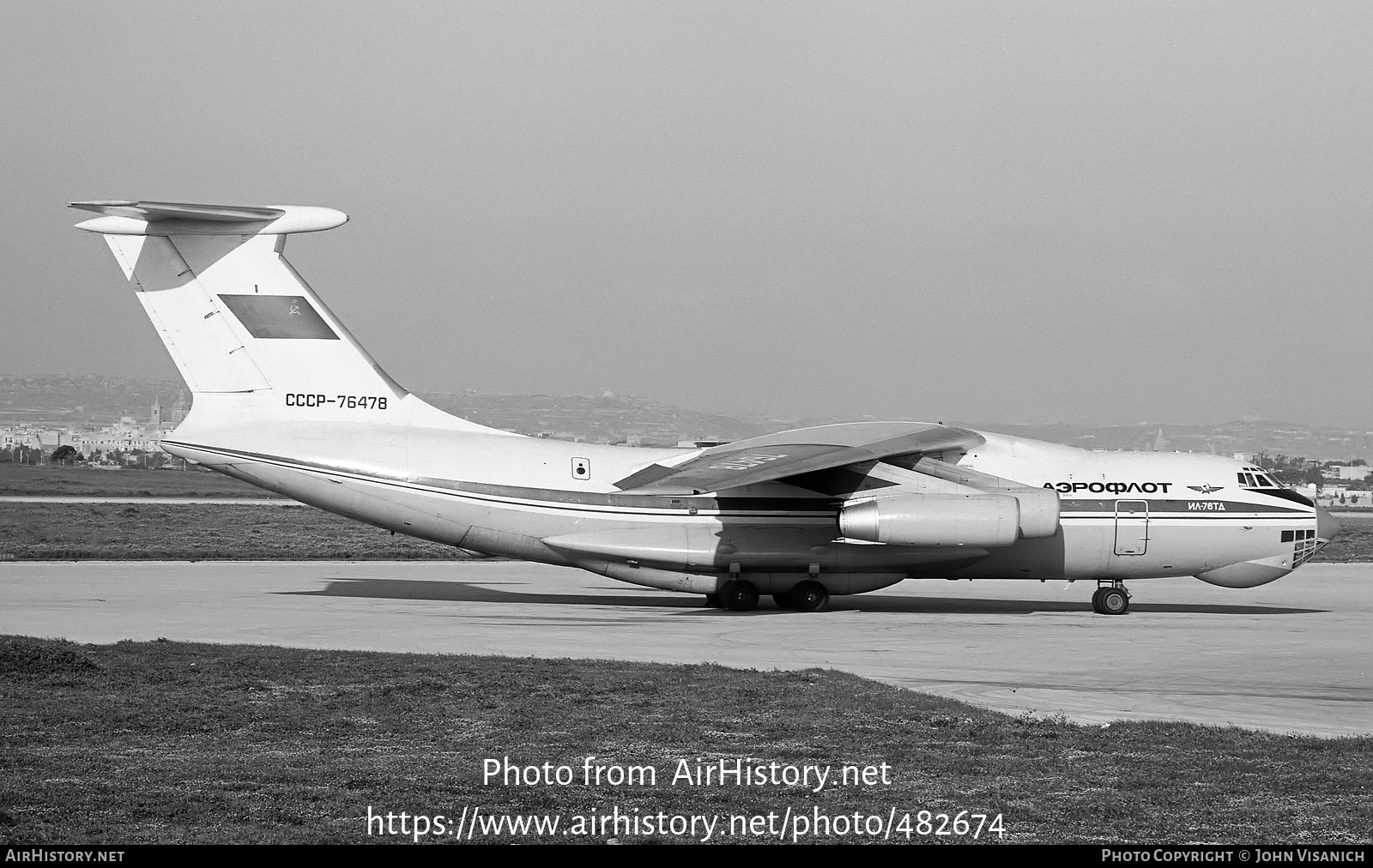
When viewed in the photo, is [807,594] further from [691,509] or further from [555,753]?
[555,753]

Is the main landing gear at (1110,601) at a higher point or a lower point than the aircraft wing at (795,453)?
lower

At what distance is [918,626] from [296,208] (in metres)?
10.3

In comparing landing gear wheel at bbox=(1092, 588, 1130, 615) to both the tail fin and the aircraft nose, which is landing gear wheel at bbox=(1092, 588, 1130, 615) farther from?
the tail fin

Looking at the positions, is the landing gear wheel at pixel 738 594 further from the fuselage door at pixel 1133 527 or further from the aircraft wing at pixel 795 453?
the fuselage door at pixel 1133 527

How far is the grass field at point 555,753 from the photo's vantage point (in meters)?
6.30

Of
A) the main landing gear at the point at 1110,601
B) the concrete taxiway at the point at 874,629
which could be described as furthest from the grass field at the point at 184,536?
the main landing gear at the point at 1110,601

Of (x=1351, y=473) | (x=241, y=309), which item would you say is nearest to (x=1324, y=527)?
(x=241, y=309)

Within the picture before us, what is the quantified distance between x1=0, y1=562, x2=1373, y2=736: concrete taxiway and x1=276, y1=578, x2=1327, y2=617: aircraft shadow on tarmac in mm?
69

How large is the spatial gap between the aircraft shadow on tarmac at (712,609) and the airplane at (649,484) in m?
0.85

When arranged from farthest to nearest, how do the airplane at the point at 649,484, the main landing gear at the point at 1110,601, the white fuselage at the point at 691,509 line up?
1. the main landing gear at the point at 1110,601
2. the white fuselage at the point at 691,509
3. the airplane at the point at 649,484

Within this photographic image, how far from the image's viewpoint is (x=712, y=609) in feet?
64.0

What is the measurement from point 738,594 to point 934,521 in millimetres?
3061

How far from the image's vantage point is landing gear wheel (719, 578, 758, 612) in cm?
1886
